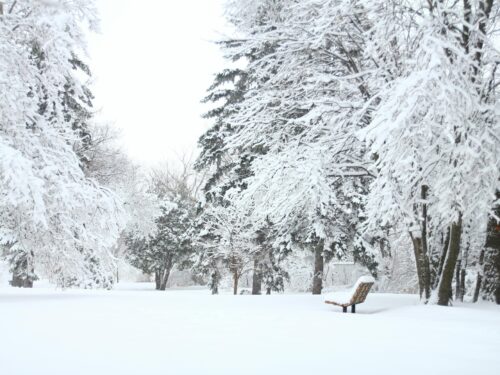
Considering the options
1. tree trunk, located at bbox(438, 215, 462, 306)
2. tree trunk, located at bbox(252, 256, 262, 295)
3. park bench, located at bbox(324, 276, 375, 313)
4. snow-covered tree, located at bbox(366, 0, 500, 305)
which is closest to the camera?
snow-covered tree, located at bbox(366, 0, 500, 305)

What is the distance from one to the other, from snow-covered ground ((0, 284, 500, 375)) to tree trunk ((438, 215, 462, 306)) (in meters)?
1.15

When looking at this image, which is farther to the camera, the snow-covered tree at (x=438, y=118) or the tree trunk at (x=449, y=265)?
the tree trunk at (x=449, y=265)

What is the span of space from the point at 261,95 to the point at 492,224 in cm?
619

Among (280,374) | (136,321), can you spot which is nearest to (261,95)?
(136,321)

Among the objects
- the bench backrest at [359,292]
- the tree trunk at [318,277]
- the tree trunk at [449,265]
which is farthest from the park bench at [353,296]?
the tree trunk at [318,277]

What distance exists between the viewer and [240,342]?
16.8ft

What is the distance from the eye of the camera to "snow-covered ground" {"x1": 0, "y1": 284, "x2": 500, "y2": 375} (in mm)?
4090

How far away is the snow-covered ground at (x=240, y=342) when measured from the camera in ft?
13.4

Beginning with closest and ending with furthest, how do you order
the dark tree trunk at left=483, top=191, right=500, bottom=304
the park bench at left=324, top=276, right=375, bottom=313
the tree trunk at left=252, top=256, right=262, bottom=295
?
the park bench at left=324, top=276, right=375, bottom=313
the dark tree trunk at left=483, top=191, right=500, bottom=304
the tree trunk at left=252, top=256, right=262, bottom=295

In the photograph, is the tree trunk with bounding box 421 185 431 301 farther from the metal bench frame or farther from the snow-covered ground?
the snow-covered ground

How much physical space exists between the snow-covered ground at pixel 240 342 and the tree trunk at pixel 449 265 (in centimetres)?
115

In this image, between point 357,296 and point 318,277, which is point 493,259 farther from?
point 318,277

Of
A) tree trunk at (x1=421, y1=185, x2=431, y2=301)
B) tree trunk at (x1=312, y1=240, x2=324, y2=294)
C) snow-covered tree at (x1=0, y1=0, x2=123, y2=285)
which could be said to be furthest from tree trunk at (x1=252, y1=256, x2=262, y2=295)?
tree trunk at (x1=421, y1=185, x2=431, y2=301)

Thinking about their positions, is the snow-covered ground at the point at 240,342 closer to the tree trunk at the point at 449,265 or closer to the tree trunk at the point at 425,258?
the tree trunk at the point at 449,265
